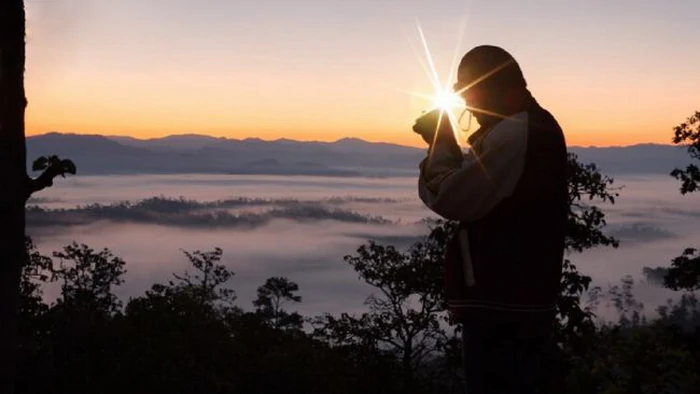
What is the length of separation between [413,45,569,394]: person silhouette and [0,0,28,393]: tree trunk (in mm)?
1990

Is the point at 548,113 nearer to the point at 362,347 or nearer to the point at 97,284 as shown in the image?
the point at 362,347

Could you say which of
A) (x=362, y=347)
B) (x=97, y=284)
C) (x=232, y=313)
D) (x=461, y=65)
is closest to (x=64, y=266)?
(x=97, y=284)

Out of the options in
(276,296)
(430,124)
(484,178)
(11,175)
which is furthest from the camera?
(276,296)

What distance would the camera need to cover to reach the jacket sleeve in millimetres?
2416

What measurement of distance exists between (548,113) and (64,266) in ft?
185

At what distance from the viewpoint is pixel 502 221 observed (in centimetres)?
247

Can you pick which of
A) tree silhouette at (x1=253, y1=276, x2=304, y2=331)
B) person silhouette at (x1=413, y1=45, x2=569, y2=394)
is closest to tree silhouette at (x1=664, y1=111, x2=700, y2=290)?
person silhouette at (x1=413, y1=45, x2=569, y2=394)

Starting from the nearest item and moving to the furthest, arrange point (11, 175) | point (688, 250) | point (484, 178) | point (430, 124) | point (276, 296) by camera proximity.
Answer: point (484, 178) → point (430, 124) → point (11, 175) → point (688, 250) → point (276, 296)

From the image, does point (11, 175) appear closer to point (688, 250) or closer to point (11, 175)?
point (11, 175)

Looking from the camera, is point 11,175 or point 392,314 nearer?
point 11,175

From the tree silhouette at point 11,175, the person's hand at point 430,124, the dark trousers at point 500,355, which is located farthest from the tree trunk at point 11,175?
the dark trousers at point 500,355

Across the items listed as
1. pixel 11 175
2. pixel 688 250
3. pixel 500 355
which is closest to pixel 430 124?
pixel 500 355

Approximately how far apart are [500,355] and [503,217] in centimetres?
51

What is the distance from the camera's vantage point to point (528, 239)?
2.49 metres
